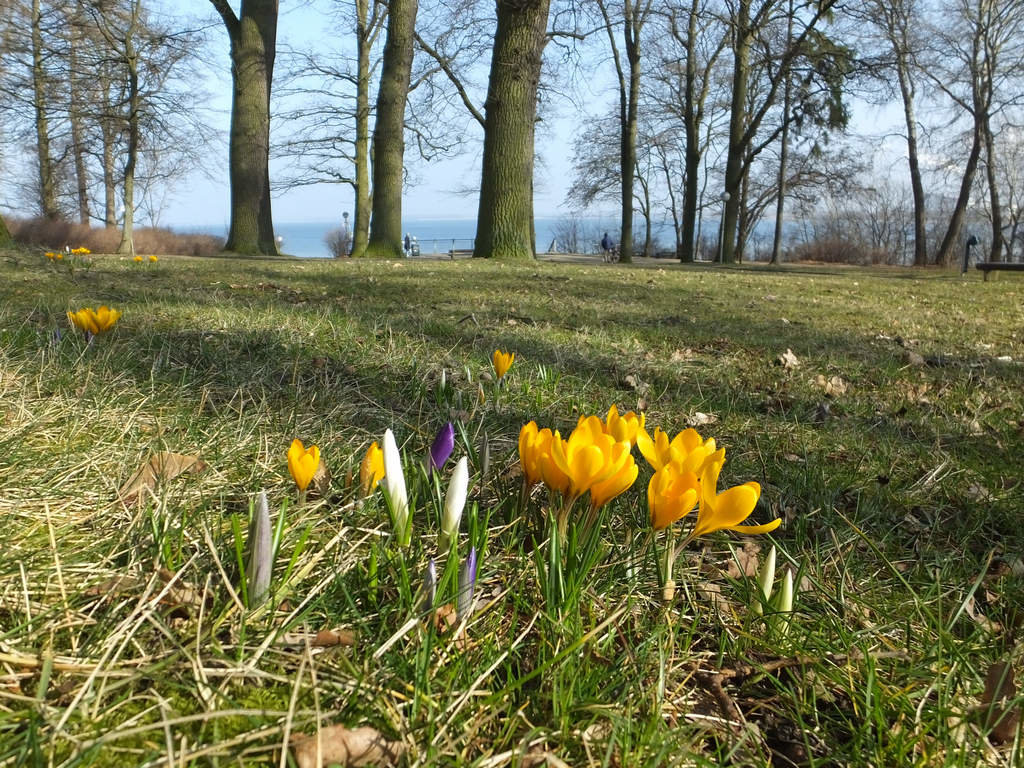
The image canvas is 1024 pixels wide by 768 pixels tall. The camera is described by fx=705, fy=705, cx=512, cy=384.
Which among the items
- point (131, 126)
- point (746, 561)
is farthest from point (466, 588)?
point (131, 126)

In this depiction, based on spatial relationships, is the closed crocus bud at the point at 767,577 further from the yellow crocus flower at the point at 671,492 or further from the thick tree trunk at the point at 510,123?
the thick tree trunk at the point at 510,123

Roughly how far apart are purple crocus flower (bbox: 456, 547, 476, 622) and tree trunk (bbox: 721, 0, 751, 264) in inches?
850

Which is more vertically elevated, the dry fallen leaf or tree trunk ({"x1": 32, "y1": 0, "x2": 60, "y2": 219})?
tree trunk ({"x1": 32, "y1": 0, "x2": 60, "y2": 219})

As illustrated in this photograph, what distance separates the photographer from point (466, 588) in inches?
43.8

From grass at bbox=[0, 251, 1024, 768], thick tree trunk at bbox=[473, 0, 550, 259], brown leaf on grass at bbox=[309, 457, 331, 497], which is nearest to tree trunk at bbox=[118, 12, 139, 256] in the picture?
thick tree trunk at bbox=[473, 0, 550, 259]

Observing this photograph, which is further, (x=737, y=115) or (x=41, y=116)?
(x=737, y=115)

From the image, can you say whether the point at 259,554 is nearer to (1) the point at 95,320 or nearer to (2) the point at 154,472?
(2) the point at 154,472

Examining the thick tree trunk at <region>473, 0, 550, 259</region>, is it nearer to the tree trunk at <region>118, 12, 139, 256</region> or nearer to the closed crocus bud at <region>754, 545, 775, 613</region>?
the tree trunk at <region>118, 12, 139, 256</region>

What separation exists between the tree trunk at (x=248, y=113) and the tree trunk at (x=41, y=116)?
5.48 metres

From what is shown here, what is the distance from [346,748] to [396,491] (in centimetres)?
48

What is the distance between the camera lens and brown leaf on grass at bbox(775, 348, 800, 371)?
3919mm

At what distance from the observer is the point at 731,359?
4.05m

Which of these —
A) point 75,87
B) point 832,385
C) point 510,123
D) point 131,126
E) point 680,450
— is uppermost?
point 75,87

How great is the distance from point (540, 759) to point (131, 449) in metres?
1.30
